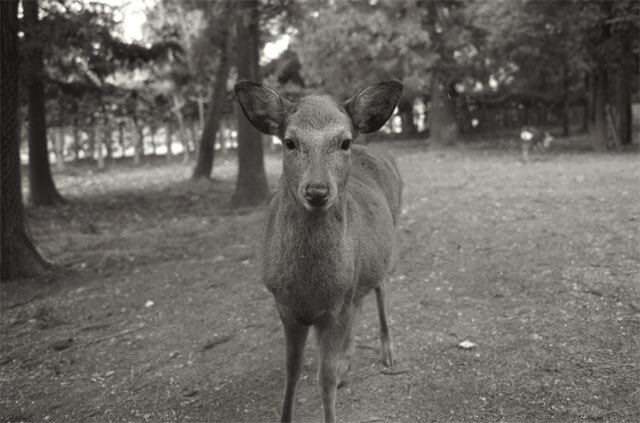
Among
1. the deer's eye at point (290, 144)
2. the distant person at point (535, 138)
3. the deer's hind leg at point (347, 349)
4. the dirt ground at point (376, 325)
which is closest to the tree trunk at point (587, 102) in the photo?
the distant person at point (535, 138)

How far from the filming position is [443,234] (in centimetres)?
882

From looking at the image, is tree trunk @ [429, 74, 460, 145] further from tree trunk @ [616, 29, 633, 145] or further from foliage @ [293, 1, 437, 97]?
tree trunk @ [616, 29, 633, 145]

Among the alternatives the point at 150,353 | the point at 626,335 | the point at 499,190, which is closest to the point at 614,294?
the point at 626,335

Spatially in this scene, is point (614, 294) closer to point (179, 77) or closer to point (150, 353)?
point (150, 353)

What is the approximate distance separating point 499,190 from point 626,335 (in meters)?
7.90

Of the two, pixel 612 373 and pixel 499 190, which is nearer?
pixel 612 373

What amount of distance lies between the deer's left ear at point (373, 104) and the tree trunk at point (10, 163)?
579cm

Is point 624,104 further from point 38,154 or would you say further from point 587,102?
point 38,154

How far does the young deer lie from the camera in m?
3.28

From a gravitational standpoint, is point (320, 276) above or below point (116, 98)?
below

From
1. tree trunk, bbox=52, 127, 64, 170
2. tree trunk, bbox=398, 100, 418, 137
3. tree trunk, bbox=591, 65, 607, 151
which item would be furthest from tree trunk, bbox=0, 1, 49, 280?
tree trunk, bbox=398, 100, 418, 137

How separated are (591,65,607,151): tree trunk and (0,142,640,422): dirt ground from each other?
10.1 metres

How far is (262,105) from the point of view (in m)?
3.50

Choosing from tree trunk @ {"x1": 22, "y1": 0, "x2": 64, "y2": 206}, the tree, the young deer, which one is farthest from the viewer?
the tree
